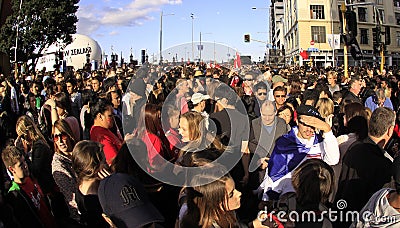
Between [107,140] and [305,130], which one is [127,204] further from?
[107,140]

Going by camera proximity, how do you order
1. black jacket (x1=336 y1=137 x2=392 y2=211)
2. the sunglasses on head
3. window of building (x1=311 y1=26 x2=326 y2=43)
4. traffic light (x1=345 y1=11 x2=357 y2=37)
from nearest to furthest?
black jacket (x1=336 y1=137 x2=392 y2=211) < the sunglasses on head < traffic light (x1=345 y1=11 x2=357 y2=37) < window of building (x1=311 y1=26 x2=326 y2=43)

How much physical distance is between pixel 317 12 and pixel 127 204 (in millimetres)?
62262

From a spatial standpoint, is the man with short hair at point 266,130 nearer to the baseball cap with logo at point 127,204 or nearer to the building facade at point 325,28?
the baseball cap with logo at point 127,204

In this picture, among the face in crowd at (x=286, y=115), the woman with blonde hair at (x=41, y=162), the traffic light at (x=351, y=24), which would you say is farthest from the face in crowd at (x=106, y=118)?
the traffic light at (x=351, y=24)

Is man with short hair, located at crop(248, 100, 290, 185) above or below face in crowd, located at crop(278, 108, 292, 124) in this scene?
below

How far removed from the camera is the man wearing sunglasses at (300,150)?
4.09 metres

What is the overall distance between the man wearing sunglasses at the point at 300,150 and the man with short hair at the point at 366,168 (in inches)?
7.8

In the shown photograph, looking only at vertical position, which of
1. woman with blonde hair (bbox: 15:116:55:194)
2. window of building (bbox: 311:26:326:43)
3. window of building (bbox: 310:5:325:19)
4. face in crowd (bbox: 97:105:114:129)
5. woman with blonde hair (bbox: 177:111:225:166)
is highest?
window of building (bbox: 310:5:325:19)

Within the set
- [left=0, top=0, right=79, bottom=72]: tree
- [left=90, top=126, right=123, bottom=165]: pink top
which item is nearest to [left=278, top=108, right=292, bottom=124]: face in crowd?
[left=90, top=126, right=123, bottom=165]: pink top

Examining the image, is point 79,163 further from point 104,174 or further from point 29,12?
point 29,12

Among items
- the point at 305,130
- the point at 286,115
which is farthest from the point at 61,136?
the point at 286,115

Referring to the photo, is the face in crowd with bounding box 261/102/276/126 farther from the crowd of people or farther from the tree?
the tree

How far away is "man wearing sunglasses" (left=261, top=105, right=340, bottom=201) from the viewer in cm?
409

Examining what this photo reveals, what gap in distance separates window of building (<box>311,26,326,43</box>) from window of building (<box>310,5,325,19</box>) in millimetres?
1566
